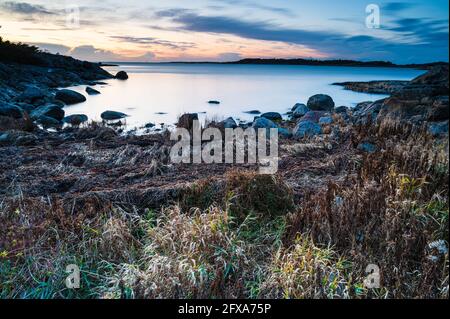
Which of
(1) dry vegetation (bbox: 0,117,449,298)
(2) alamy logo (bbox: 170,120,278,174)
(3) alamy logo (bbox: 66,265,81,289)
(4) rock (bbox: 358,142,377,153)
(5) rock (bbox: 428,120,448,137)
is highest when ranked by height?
(5) rock (bbox: 428,120,448,137)

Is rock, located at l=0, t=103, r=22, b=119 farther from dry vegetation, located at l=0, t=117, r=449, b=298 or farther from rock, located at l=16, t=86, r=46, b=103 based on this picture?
dry vegetation, located at l=0, t=117, r=449, b=298

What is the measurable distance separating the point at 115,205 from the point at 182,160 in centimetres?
253

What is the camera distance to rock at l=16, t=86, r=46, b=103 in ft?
74.6

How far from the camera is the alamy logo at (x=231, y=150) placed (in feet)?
26.7

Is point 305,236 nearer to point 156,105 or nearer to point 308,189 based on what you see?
point 308,189

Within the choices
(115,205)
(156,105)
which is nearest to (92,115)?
(156,105)

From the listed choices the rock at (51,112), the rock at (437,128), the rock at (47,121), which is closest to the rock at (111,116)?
the rock at (51,112)

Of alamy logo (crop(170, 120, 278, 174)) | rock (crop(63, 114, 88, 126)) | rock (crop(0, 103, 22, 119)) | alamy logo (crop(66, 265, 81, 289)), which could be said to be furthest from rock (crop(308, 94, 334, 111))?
alamy logo (crop(66, 265, 81, 289))

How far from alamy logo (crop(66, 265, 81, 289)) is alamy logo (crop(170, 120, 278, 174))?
3596 mm

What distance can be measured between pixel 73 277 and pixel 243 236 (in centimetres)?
194

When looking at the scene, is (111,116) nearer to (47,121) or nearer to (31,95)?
(47,121)

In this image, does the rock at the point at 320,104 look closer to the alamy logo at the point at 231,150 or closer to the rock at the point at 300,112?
the rock at the point at 300,112

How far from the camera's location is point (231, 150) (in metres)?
8.59

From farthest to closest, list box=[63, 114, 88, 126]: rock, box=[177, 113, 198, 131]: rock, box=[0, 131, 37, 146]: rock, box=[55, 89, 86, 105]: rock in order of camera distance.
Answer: box=[55, 89, 86, 105]: rock < box=[63, 114, 88, 126]: rock < box=[177, 113, 198, 131]: rock < box=[0, 131, 37, 146]: rock
